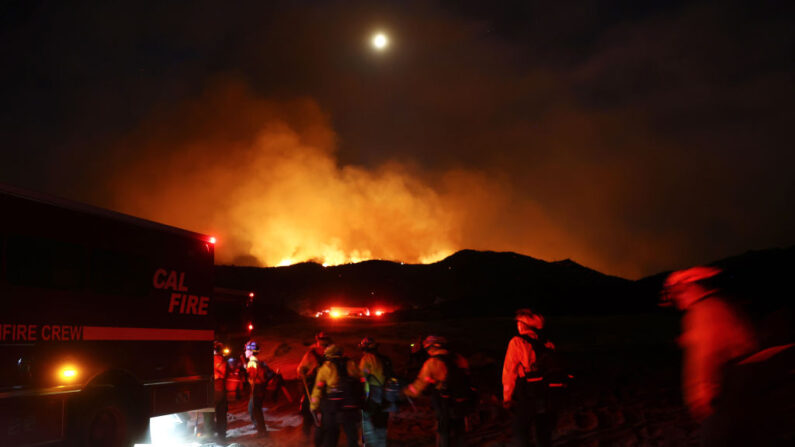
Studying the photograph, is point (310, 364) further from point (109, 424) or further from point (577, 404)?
point (577, 404)

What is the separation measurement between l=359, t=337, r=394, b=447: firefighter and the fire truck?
3.13 meters

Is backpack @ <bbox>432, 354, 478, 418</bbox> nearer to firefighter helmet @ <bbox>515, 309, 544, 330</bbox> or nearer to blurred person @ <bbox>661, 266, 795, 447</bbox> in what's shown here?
firefighter helmet @ <bbox>515, 309, 544, 330</bbox>

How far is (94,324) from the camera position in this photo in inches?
320

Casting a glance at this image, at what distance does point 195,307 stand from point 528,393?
602 cm

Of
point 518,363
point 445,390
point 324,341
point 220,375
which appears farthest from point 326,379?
point 220,375

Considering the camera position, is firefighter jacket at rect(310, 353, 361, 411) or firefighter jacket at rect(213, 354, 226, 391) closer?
firefighter jacket at rect(310, 353, 361, 411)

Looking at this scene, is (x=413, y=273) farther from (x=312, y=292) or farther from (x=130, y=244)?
(x=130, y=244)

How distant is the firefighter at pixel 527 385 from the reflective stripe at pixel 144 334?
5292 millimetres

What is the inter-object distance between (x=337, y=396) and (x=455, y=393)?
4.88 ft

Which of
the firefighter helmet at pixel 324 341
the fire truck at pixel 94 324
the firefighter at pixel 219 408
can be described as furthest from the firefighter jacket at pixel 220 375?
the firefighter helmet at pixel 324 341

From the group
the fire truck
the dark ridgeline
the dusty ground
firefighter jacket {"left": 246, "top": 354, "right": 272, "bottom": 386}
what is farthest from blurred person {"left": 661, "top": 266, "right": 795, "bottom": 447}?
the dark ridgeline

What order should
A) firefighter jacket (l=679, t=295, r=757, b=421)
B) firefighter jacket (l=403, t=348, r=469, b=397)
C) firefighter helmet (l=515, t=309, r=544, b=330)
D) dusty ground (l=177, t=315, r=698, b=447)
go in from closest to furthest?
1. firefighter jacket (l=679, t=295, r=757, b=421)
2. firefighter helmet (l=515, t=309, r=544, b=330)
3. firefighter jacket (l=403, t=348, r=469, b=397)
4. dusty ground (l=177, t=315, r=698, b=447)

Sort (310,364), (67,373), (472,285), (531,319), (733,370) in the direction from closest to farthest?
(733,370) < (531,319) < (67,373) < (310,364) < (472,285)

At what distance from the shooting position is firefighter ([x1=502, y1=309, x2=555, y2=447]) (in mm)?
6648
